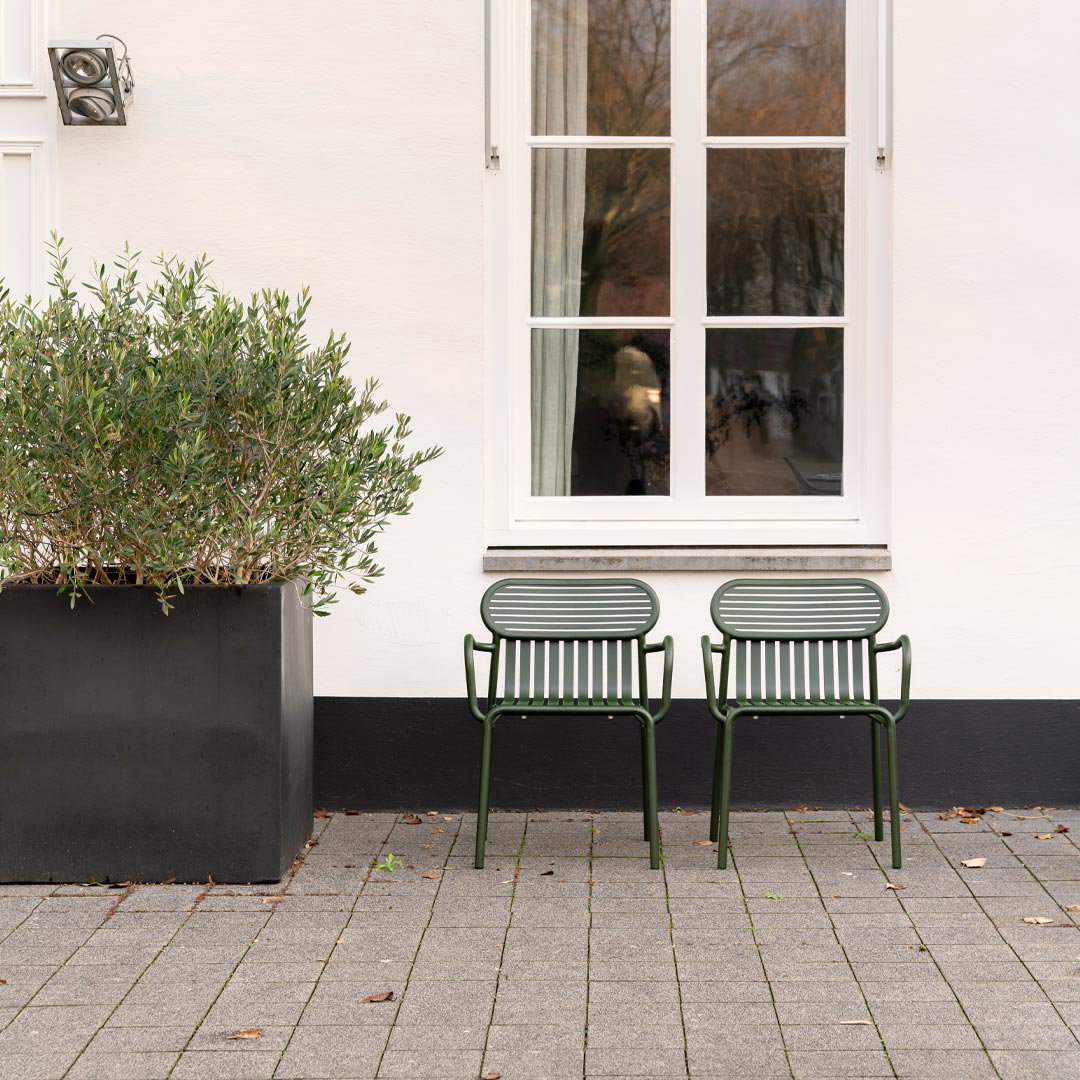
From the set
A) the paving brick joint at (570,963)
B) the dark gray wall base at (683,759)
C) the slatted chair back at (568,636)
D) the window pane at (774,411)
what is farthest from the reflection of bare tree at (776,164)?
the paving brick joint at (570,963)

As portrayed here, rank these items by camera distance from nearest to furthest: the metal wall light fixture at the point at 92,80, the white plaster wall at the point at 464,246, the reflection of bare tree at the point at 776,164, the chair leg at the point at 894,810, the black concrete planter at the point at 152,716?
the black concrete planter at the point at 152,716 < the chair leg at the point at 894,810 < the metal wall light fixture at the point at 92,80 < the white plaster wall at the point at 464,246 < the reflection of bare tree at the point at 776,164

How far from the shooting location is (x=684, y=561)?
5918mm

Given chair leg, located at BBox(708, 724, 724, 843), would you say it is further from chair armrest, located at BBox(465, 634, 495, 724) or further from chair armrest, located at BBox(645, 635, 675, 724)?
chair armrest, located at BBox(465, 634, 495, 724)

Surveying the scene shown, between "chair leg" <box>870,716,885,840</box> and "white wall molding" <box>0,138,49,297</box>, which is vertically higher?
"white wall molding" <box>0,138,49,297</box>

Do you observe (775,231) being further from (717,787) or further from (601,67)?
(717,787)

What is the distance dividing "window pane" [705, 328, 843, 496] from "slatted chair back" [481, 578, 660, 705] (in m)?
1.03

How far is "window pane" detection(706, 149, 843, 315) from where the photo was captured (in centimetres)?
612

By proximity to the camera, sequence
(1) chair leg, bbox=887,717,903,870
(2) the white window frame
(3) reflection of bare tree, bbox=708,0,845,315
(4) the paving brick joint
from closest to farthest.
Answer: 1. (4) the paving brick joint
2. (1) chair leg, bbox=887,717,903,870
3. (2) the white window frame
4. (3) reflection of bare tree, bbox=708,0,845,315

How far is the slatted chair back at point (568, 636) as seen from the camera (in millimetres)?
5211

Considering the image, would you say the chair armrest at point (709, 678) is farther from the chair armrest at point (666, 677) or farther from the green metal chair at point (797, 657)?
the chair armrest at point (666, 677)

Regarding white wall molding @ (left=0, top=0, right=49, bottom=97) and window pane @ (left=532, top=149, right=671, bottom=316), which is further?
window pane @ (left=532, top=149, right=671, bottom=316)

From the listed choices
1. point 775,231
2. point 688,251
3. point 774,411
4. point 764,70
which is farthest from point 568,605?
point 764,70

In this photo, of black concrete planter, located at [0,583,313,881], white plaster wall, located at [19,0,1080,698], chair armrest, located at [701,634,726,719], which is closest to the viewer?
black concrete planter, located at [0,583,313,881]

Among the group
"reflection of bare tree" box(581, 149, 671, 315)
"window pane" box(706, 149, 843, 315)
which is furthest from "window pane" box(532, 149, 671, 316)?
"window pane" box(706, 149, 843, 315)
